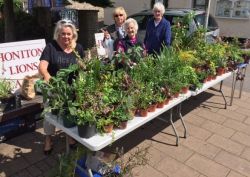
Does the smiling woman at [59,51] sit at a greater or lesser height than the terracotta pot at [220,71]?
greater

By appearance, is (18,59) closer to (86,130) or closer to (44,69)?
(44,69)

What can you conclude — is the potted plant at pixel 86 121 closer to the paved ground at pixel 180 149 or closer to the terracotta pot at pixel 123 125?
the terracotta pot at pixel 123 125

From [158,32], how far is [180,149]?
173cm

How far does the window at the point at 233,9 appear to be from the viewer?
11881 mm

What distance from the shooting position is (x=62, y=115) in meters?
2.62

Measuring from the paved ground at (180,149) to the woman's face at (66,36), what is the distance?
1311 mm

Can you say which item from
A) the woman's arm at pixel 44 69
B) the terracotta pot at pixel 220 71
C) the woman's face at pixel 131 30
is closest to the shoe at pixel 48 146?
the woman's arm at pixel 44 69

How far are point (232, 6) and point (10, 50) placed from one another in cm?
1053

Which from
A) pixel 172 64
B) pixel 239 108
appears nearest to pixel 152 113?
pixel 172 64

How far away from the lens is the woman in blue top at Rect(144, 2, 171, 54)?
4.32 meters

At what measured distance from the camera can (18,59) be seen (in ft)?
14.1

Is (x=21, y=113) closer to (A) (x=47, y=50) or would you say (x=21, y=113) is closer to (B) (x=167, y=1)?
(A) (x=47, y=50)

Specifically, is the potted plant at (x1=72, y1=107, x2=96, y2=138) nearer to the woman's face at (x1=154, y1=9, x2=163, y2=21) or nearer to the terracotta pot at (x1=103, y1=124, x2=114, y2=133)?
the terracotta pot at (x1=103, y1=124, x2=114, y2=133)

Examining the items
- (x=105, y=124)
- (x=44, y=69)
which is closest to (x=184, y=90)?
(x=105, y=124)
